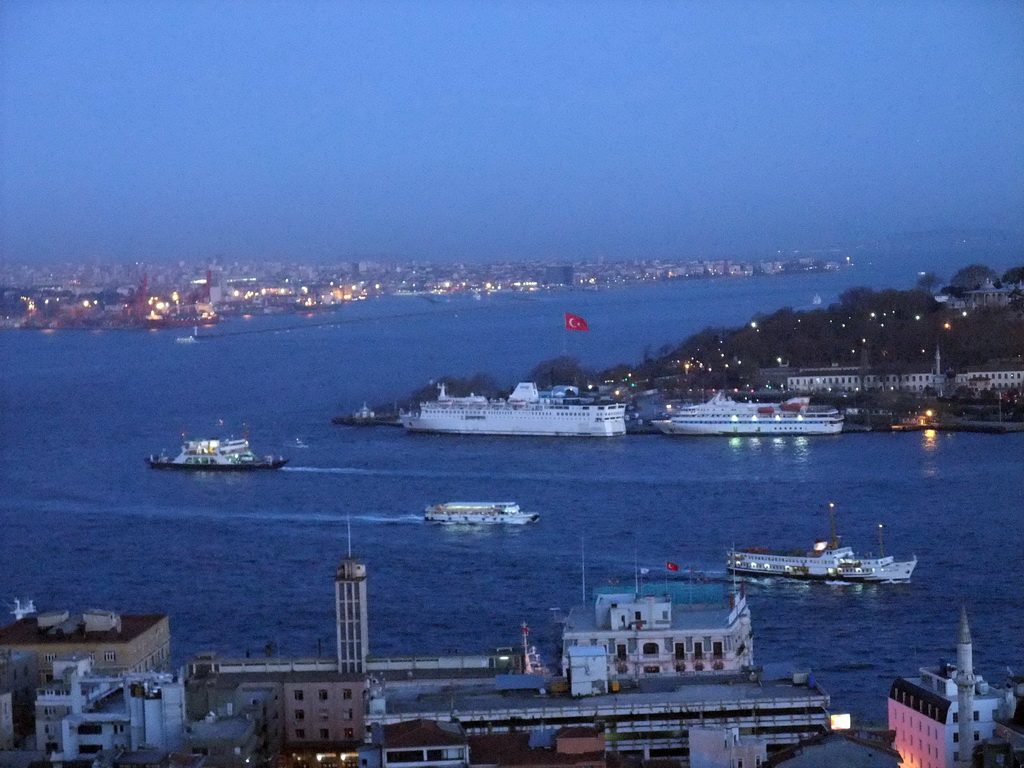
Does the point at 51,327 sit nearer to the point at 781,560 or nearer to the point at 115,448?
the point at 115,448

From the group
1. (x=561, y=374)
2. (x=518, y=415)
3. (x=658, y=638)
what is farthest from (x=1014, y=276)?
(x=658, y=638)

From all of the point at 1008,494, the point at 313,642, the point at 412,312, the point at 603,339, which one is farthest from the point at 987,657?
the point at 412,312

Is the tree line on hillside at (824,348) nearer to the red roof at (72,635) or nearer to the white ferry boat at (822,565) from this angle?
the white ferry boat at (822,565)

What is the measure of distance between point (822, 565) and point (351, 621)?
415 cm

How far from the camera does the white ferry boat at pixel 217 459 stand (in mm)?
15891

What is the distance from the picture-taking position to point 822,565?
32.1 ft

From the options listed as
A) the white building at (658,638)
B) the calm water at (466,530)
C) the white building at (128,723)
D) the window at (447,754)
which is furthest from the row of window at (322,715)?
the calm water at (466,530)

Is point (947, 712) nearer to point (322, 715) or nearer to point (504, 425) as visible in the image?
point (322, 715)

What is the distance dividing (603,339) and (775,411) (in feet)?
61.3

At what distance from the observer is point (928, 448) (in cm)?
1630

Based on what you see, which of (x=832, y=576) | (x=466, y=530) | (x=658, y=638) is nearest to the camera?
(x=658, y=638)

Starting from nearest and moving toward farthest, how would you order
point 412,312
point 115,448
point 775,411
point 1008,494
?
point 1008,494, point 115,448, point 775,411, point 412,312

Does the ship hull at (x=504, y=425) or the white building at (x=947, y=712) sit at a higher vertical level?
the white building at (x=947, y=712)

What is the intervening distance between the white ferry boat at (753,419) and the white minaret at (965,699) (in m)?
13.0
